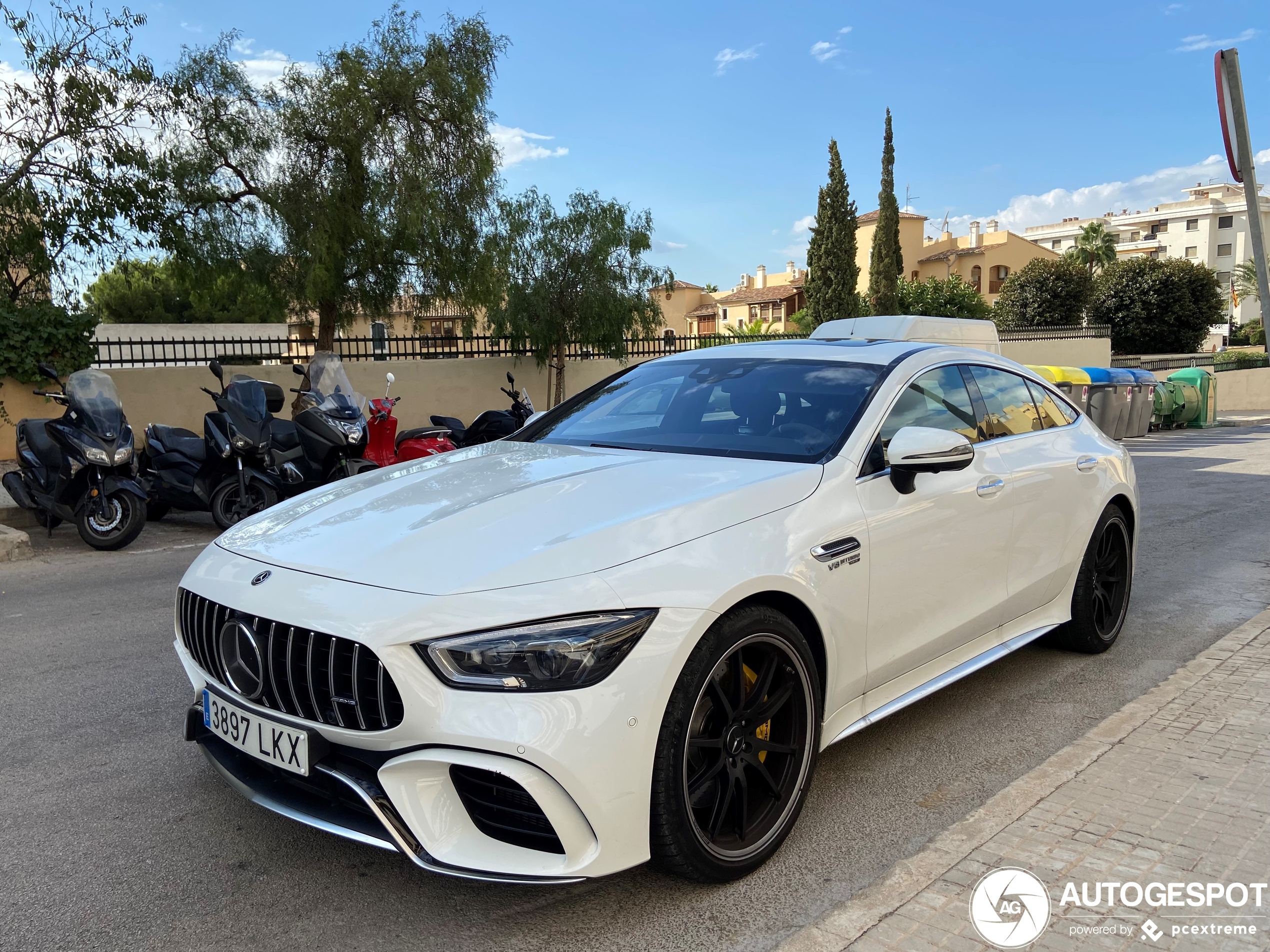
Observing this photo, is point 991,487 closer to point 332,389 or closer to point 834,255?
point 332,389

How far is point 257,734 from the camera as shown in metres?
2.64

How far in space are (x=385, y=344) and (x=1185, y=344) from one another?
1263 inches

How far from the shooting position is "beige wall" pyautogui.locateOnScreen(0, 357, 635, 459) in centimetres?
1222

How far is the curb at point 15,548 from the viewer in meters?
7.77

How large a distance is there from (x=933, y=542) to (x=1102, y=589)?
6.64 feet

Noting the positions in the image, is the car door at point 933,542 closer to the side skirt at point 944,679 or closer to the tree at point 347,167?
the side skirt at point 944,679

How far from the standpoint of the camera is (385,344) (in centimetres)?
1755

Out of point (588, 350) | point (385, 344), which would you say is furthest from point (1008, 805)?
point (588, 350)

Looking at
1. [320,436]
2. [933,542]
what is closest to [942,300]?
[320,436]

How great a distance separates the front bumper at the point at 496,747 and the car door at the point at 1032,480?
2174 mm

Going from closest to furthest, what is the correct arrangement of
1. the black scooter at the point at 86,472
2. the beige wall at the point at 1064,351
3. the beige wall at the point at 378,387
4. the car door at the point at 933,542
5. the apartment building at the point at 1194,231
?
the car door at the point at 933,542
the black scooter at the point at 86,472
the beige wall at the point at 378,387
the beige wall at the point at 1064,351
the apartment building at the point at 1194,231

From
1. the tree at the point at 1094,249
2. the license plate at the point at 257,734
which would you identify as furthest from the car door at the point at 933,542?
the tree at the point at 1094,249

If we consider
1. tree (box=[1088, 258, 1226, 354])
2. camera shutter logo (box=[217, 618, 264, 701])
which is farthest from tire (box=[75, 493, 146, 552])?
tree (box=[1088, 258, 1226, 354])

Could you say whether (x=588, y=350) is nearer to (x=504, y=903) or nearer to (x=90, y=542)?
(x=90, y=542)
